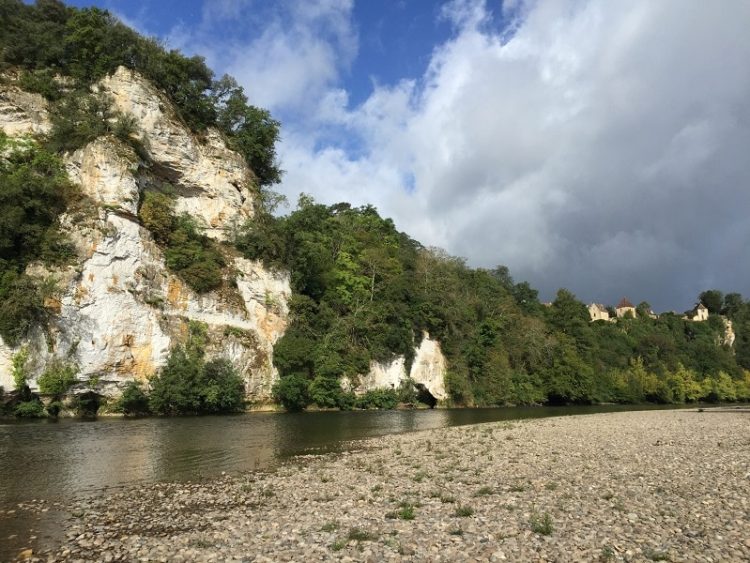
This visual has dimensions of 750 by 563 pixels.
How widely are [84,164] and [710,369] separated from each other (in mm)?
120985

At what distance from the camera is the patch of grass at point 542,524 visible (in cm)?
889

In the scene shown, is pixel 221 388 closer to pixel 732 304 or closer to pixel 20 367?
pixel 20 367

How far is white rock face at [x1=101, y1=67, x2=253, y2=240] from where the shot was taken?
165 feet

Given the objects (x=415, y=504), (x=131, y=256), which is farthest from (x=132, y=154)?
(x=415, y=504)

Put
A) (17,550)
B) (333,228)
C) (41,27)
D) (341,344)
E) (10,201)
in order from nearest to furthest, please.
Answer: (17,550), (10,201), (41,27), (341,344), (333,228)

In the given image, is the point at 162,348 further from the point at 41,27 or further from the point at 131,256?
the point at 41,27

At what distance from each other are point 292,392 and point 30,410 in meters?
20.6

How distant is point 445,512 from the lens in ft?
35.8

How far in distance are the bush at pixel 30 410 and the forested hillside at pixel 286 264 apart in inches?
180

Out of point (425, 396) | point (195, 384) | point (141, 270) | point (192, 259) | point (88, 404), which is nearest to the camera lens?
point (88, 404)

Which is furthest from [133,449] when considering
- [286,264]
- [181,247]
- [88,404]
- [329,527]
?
[286,264]

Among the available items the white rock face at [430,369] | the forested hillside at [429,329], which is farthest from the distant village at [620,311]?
the white rock face at [430,369]

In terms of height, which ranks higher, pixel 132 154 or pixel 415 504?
pixel 132 154

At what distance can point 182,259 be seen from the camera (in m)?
46.1
